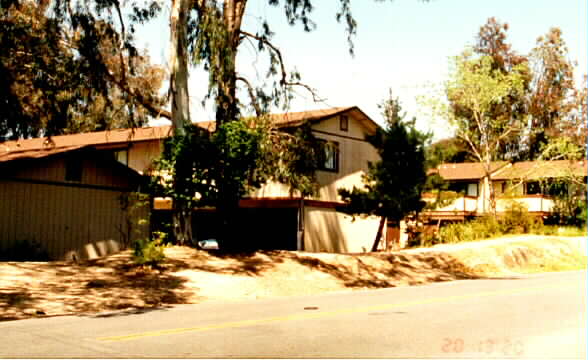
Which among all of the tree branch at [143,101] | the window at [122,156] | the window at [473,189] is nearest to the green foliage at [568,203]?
the window at [473,189]

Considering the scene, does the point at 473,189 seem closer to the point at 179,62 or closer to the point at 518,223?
the point at 518,223

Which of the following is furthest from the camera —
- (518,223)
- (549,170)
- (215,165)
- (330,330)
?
(549,170)

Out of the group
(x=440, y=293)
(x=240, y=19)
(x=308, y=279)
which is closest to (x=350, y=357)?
(x=440, y=293)

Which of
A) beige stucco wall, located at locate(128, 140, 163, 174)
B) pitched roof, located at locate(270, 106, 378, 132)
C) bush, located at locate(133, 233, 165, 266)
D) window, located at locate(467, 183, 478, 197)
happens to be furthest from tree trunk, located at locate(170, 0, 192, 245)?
window, located at locate(467, 183, 478, 197)

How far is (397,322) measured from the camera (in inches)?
449

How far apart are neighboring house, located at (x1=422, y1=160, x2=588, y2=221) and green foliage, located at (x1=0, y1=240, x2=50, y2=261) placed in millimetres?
24209

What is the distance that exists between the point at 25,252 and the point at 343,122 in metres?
16.9

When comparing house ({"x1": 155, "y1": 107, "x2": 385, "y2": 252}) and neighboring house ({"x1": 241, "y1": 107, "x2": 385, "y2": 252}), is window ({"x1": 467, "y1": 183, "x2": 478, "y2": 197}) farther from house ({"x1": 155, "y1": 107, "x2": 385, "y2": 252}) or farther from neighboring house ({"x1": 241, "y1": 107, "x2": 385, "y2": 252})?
neighboring house ({"x1": 241, "y1": 107, "x2": 385, "y2": 252})

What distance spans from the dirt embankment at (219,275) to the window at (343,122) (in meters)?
8.49

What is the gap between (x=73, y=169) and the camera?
82.9ft

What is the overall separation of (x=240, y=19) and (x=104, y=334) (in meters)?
16.2

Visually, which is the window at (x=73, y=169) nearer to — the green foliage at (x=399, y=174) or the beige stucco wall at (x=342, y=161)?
the beige stucco wall at (x=342, y=161)
